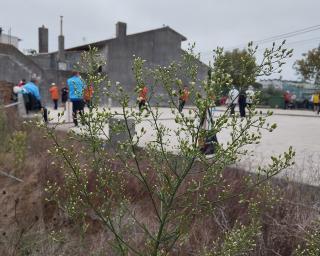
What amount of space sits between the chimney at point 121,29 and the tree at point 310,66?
17.6 metres

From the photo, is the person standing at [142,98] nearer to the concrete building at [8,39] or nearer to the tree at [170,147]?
the tree at [170,147]

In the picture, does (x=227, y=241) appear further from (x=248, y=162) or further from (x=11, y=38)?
(x=11, y=38)

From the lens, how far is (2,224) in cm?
484

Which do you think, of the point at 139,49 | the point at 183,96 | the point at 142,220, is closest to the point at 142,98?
the point at 183,96

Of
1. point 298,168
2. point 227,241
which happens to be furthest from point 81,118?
point 298,168

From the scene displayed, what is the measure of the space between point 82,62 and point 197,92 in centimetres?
72

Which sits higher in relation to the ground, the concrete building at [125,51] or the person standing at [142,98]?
the concrete building at [125,51]

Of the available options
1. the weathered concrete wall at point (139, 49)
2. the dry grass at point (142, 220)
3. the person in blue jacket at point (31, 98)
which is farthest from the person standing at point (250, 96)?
the weathered concrete wall at point (139, 49)

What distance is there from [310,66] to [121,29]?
18910 millimetres

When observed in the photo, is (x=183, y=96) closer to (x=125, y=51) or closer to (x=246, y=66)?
(x=246, y=66)

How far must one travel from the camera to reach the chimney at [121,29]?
4056 centimetres

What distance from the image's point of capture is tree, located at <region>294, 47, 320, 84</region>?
131ft

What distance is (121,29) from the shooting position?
134 feet

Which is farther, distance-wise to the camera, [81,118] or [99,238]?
[99,238]
